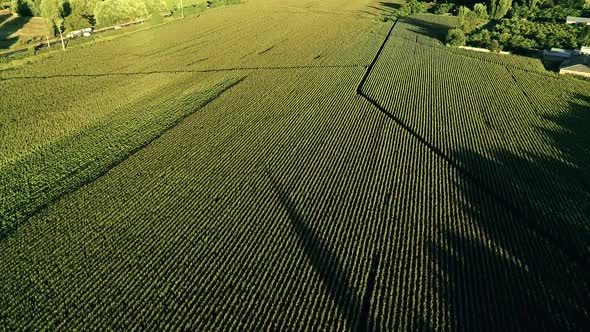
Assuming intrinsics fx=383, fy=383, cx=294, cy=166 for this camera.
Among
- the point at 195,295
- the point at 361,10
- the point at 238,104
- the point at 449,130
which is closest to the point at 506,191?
the point at 449,130

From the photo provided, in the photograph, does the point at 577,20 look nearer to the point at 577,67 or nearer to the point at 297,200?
the point at 577,67

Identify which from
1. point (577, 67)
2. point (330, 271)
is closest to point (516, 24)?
point (577, 67)

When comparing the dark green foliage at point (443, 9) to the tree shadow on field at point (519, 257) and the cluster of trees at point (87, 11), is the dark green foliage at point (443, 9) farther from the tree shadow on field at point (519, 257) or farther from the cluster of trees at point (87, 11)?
the tree shadow on field at point (519, 257)

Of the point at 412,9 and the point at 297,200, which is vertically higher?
the point at 412,9

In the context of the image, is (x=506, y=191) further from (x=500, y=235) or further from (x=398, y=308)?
(x=398, y=308)

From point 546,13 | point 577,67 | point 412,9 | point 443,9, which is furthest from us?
point 443,9

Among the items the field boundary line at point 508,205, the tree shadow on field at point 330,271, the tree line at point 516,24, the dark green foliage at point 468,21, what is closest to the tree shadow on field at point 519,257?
the field boundary line at point 508,205

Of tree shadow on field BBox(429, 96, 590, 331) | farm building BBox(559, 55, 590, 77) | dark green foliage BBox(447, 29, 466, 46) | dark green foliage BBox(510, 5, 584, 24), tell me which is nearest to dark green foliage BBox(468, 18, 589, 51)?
dark green foliage BBox(447, 29, 466, 46)
